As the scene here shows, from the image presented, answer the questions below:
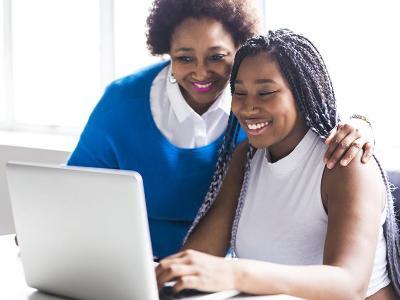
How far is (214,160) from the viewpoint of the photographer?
2436 millimetres

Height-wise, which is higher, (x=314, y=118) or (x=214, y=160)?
(x=314, y=118)

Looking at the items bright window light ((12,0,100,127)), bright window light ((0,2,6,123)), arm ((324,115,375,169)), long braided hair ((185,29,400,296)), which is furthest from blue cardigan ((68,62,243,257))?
bright window light ((0,2,6,123))

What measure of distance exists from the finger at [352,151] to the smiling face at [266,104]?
0.61ft

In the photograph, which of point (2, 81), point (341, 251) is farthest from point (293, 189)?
point (2, 81)

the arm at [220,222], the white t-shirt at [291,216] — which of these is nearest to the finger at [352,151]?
the white t-shirt at [291,216]

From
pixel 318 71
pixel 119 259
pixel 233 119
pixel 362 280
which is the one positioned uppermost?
pixel 318 71

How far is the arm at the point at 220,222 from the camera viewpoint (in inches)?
85.0

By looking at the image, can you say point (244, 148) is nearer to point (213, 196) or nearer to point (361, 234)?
point (213, 196)

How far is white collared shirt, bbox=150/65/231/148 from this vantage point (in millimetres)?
2443

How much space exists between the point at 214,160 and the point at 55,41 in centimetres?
223

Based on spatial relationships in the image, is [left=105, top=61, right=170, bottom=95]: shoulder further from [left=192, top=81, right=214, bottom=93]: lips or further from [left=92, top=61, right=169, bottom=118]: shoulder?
[left=192, top=81, right=214, bottom=93]: lips

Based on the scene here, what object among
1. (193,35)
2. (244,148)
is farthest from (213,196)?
(193,35)

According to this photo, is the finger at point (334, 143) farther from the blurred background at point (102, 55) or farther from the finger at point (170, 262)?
the blurred background at point (102, 55)

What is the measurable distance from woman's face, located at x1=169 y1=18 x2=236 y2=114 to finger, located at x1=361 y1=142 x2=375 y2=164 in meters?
0.54
